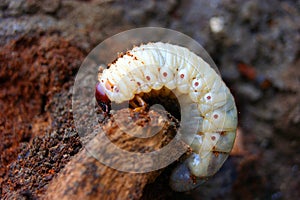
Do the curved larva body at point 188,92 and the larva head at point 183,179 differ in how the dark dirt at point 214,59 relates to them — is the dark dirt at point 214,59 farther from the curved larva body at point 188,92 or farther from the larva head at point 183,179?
the curved larva body at point 188,92

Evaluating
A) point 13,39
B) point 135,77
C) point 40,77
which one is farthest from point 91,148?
point 13,39

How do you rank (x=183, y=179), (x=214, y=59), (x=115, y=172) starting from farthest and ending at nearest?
(x=214, y=59)
(x=183, y=179)
(x=115, y=172)

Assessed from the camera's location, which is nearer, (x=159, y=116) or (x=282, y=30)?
(x=159, y=116)

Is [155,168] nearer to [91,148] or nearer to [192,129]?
[91,148]

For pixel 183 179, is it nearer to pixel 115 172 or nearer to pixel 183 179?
pixel 183 179

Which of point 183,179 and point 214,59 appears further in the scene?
point 214,59

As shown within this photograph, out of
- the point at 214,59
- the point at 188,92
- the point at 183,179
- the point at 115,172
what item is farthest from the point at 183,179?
the point at 214,59
